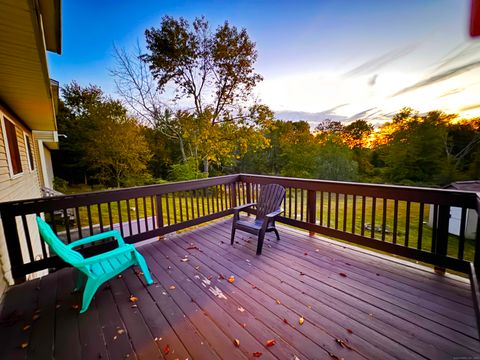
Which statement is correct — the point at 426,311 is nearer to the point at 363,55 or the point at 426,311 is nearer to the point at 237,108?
the point at 363,55

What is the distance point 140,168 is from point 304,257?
1274 centimetres

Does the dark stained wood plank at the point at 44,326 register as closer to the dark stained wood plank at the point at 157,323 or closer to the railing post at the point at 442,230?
the dark stained wood plank at the point at 157,323

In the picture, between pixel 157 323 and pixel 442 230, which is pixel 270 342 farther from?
pixel 442 230

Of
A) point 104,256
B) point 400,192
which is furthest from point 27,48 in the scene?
point 400,192

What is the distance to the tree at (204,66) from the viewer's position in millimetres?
9305

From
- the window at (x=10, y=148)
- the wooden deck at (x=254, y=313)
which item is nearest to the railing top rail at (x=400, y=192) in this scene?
the wooden deck at (x=254, y=313)

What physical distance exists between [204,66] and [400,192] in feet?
33.5

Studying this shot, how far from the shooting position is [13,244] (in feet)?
7.76

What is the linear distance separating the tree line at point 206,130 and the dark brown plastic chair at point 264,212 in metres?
7.26

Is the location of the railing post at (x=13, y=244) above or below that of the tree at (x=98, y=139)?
below

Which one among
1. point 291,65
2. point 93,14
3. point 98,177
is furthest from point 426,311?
point 98,177

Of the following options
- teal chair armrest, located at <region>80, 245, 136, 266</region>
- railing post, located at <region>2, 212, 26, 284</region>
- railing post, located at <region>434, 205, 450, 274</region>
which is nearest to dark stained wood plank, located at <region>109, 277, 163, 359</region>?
teal chair armrest, located at <region>80, 245, 136, 266</region>

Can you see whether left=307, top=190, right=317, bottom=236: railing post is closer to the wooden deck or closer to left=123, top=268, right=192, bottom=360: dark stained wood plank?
the wooden deck

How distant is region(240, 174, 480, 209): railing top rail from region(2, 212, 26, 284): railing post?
3.77 m
